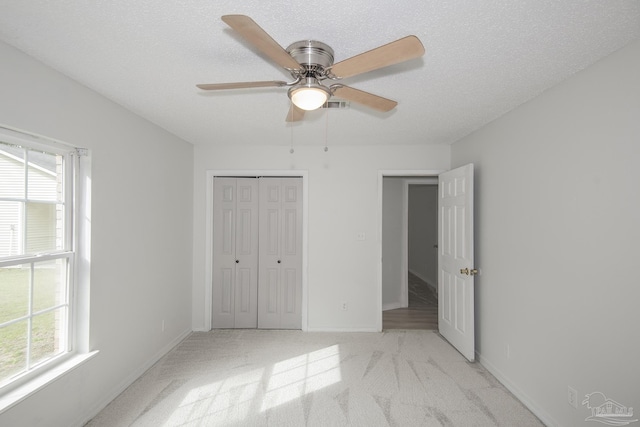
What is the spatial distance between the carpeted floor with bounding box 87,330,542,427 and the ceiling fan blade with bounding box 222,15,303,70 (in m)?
2.34

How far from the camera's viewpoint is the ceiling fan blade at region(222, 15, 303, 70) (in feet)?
3.69

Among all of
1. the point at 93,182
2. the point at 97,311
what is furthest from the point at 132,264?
the point at 93,182

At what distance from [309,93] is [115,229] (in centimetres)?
211

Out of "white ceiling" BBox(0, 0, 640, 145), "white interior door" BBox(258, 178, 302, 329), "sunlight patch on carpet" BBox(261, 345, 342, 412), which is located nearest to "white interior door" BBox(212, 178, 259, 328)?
"white interior door" BBox(258, 178, 302, 329)

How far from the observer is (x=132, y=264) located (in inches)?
115

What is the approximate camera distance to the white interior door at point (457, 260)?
Result: 10.8ft

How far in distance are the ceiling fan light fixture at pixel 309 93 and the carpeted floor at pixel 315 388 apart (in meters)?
2.16

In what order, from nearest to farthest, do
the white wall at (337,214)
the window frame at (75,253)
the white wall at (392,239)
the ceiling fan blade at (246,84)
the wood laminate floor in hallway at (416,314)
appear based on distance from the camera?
1. the ceiling fan blade at (246,84)
2. the window frame at (75,253)
3. the white wall at (337,214)
4. the wood laminate floor in hallway at (416,314)
5. the white wall at (392,239)

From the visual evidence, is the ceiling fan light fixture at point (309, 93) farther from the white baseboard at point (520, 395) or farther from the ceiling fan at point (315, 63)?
the white baseboard at point (520, 395)

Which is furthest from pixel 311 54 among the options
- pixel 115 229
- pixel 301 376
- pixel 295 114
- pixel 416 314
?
pixel 416 314

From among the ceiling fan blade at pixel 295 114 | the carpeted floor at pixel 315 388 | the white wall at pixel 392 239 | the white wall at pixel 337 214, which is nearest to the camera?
the ceiling fan blade at pixel 295 114

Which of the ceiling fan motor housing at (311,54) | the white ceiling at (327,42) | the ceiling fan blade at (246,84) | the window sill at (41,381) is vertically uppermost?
the white ceiling at (327,42)

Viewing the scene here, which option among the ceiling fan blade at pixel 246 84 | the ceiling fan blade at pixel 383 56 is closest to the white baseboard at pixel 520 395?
the ceiling fan blade at pixel 383 56

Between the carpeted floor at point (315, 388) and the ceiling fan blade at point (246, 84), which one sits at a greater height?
the ceiling fan blade at point (246, 84)
